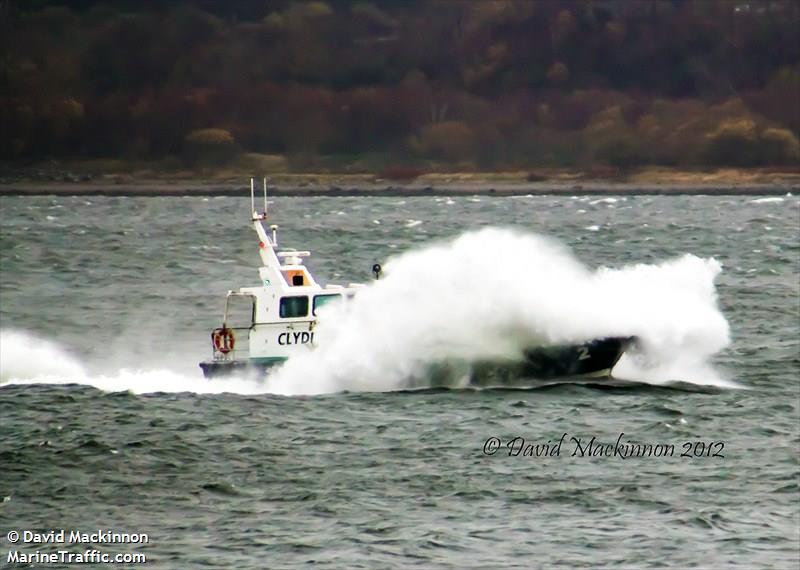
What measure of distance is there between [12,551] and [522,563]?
669 centimetres

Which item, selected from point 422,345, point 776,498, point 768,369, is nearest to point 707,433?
point 776,498

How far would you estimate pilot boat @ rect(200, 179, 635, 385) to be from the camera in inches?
1248

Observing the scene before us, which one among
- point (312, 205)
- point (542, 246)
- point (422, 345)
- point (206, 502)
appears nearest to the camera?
point (206, 502)

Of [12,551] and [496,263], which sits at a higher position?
[496,263]

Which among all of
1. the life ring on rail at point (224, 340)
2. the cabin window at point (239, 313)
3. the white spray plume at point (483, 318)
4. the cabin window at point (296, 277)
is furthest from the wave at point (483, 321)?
the cabin window at point (239, 313)

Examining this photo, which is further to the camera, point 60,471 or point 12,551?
point 60,471

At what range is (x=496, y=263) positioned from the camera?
33094mm

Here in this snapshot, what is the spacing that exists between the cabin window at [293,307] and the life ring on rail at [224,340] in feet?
3.79

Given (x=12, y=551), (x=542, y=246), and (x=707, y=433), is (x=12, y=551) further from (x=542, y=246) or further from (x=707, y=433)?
(x=542, y=246)

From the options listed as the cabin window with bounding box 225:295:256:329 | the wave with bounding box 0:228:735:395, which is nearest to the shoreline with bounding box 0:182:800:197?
the cabin window with bounding box 225:295:256:329

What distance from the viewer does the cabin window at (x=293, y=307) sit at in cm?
3166

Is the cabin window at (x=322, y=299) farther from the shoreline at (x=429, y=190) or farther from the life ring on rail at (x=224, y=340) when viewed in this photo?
the shoreline at (x=429, y=190)

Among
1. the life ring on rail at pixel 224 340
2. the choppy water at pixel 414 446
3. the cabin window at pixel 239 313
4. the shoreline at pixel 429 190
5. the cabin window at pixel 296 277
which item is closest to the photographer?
the choppy water at pixel 414 446

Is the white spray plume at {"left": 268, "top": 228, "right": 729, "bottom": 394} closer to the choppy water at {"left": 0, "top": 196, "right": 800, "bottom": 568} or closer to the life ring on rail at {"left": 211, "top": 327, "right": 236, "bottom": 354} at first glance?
the choppy water at {"left": 0, "top": 196, "right": 800, "bottom": 568}
